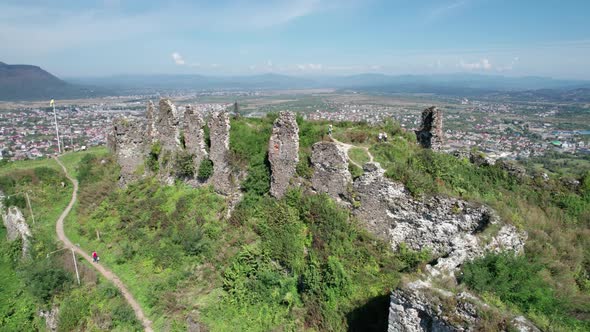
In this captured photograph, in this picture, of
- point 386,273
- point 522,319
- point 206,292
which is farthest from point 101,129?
point 522,319

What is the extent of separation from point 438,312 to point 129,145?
18868 mm

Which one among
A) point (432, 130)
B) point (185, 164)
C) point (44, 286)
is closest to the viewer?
point (44, 286)

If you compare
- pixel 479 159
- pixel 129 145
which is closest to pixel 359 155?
pixel 479 159

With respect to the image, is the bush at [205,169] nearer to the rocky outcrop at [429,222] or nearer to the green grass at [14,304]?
the rocky outcrop at [429,222]

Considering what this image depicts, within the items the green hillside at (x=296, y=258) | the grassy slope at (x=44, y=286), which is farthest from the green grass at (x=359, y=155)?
the grassy slope at (x=44, y=286)

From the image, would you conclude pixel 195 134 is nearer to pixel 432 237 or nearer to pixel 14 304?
pixel 14 304

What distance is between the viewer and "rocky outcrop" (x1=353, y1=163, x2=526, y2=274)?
10070mm

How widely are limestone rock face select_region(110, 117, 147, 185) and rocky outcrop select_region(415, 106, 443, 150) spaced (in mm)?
16264

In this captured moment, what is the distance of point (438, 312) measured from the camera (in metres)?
7.76

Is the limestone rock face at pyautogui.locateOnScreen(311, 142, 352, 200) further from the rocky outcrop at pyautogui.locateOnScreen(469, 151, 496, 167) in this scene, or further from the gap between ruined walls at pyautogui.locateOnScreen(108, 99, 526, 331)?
the rocky outcrop at pyautogui.locateOnScreen(469, 151, 496, 167)

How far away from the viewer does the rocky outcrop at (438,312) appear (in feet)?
23.2

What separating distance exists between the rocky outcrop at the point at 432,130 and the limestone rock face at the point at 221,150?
1003 centimetres


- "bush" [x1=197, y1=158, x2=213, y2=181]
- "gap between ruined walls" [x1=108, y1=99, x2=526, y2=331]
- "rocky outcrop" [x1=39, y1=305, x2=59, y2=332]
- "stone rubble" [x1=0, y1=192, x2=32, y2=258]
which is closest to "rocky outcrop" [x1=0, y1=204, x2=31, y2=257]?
"stone rubble" [x1=0, y1=192, x2=32, y2=258]

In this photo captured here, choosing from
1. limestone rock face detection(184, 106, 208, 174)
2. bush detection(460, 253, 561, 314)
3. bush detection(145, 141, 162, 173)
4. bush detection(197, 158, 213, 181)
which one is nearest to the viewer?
bush detection(460, 253, 561, 314)
